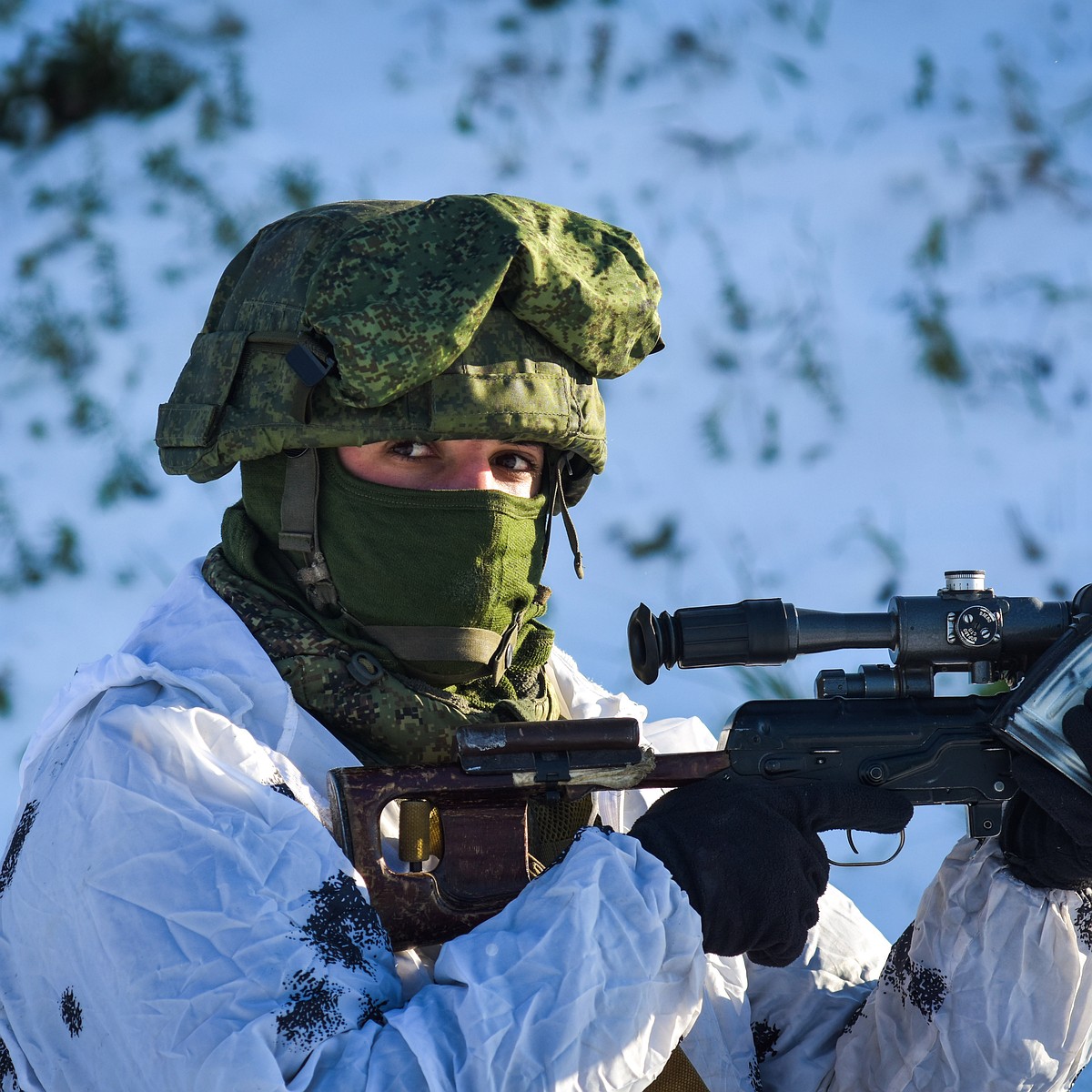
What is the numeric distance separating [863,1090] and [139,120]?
13.0ft

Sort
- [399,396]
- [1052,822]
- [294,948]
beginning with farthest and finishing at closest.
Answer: [399,396]
[1052,822]
[294,948]

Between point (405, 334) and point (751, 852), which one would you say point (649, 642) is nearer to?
point (751, 852)

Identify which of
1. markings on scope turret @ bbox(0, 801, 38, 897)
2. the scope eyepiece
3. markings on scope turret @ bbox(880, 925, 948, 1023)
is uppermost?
the scope eyepiece

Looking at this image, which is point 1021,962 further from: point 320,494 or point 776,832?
point 320,494

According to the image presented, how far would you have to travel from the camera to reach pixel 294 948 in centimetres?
203

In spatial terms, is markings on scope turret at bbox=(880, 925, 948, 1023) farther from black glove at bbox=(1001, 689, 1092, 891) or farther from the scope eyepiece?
the scope eyepiece

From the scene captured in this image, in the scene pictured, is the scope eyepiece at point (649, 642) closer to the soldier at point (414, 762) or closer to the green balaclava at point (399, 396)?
the soldier at point (414, 762)

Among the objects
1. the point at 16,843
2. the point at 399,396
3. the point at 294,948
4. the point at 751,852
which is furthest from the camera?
the point at 399,396

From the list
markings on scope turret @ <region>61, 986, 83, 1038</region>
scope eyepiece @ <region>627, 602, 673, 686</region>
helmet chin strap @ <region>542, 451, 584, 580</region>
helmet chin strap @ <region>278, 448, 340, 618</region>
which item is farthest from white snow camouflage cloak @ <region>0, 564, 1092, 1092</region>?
helmet chin strap @ <region>542, 451, 584, 580</region>

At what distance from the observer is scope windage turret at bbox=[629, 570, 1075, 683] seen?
8.07ft

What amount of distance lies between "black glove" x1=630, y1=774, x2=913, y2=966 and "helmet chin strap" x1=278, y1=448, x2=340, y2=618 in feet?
2.84

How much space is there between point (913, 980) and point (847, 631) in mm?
840

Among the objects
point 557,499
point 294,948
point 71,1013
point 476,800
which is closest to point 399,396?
point 557,499

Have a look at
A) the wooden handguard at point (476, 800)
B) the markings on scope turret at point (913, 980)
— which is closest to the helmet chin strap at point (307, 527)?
the wooden handguard at point (476, 800)
